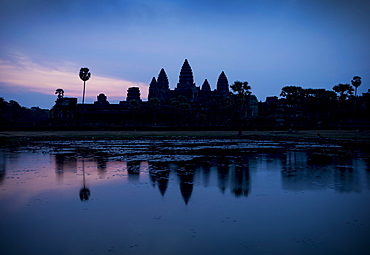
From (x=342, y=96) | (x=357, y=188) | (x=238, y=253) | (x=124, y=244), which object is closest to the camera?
(x=238, y=253)

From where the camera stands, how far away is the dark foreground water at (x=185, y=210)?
319 inches

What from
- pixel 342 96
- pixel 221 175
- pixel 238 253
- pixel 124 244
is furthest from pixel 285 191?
pixel 342 96

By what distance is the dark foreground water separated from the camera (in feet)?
26.6

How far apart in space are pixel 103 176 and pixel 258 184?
750 cm

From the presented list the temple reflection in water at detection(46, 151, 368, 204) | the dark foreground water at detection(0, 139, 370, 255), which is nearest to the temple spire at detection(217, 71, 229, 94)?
the temple reflection in water at detection(46, 151, 368, 204)

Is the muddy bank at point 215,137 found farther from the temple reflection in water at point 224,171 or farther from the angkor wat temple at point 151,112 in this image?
the angkor wat temple at point 151,112

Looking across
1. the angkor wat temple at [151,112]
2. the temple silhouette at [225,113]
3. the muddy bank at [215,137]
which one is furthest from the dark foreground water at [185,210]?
the angkor wat temple at [151,112]

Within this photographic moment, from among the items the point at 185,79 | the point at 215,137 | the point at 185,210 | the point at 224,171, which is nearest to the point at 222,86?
the point at 185,79

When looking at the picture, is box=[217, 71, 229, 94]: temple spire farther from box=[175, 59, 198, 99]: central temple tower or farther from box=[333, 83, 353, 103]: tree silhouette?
box=[333, 83, 353, 103]: tree silhouette

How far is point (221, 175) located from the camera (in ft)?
57.2

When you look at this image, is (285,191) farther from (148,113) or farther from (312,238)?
(148,113)

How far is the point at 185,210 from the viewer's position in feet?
36.1

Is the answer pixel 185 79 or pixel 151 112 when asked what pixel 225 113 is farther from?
pixel 185 79

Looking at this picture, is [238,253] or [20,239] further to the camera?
[20,239]
